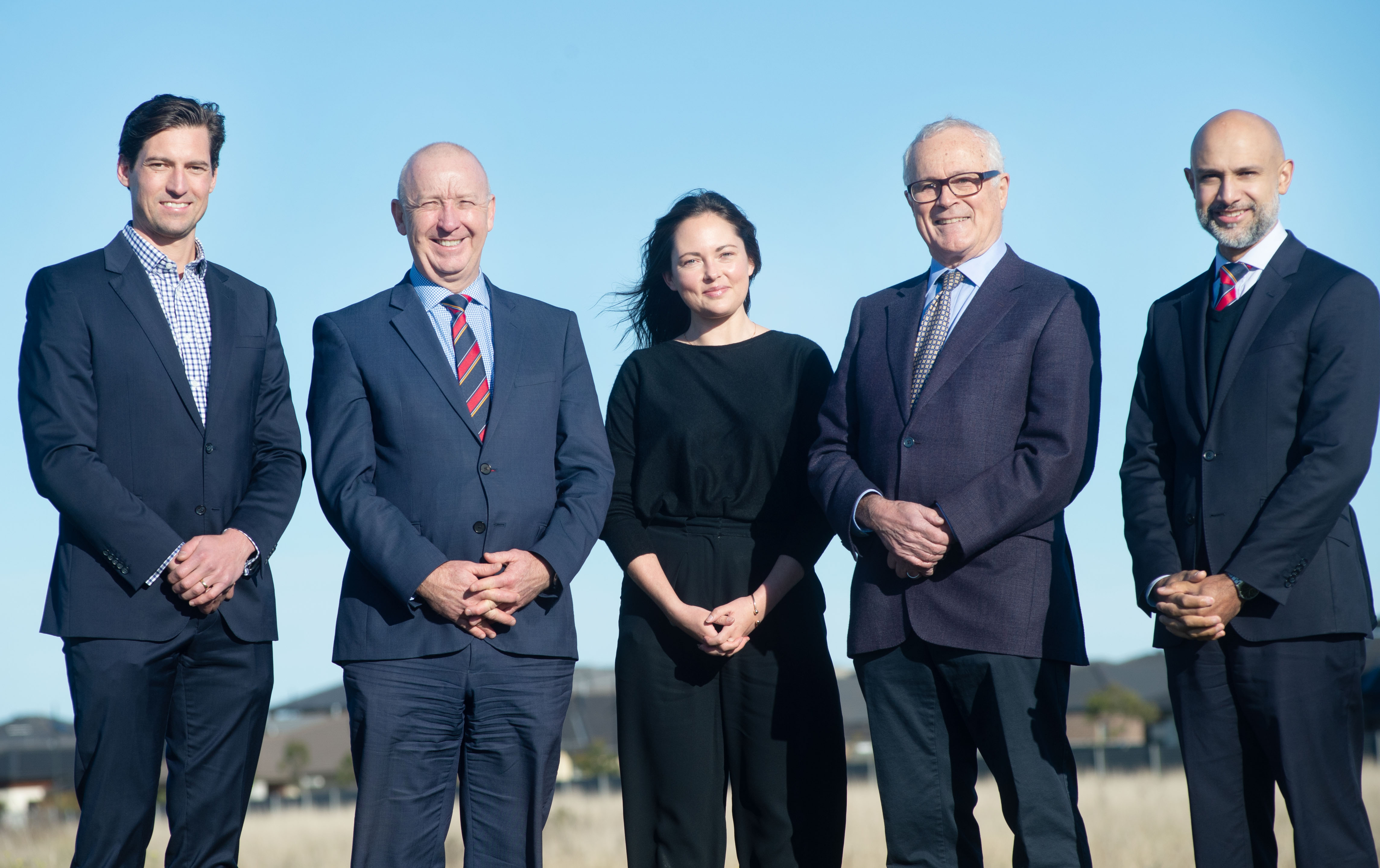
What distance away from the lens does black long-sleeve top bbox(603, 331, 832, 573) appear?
13.7 ft

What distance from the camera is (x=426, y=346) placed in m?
3.91

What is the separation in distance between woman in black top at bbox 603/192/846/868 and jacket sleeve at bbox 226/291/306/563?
102 cm

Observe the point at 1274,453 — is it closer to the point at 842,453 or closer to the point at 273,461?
the point at 842,453

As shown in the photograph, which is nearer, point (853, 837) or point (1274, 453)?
point (1274, 453)

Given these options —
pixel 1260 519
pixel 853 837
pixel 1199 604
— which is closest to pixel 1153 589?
pixel 1199 604

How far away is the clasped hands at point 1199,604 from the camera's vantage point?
3.35 metres

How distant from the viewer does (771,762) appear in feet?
13.0

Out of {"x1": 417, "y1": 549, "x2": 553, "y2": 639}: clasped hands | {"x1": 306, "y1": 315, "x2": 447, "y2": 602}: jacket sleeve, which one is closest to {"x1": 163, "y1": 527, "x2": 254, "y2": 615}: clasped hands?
{"x1": 306, "y1": 315, "x2": 447, "y2": 602}: jacket sleeve

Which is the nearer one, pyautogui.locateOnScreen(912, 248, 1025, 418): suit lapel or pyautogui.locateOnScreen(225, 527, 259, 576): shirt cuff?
pyautogui.locateOnScreen(225, 527, 259, 576): shirt cuff

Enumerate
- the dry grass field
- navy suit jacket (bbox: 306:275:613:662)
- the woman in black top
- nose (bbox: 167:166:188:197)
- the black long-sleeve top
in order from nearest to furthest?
navy suit jacket (bbox: 306:275:613:662), nose (bbox: 167:166:188:197), the woman in black top, the black long-sleeve top, the dry grass field

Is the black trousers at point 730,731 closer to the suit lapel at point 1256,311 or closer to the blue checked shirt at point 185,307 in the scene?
the suit lapel at point 1256,311

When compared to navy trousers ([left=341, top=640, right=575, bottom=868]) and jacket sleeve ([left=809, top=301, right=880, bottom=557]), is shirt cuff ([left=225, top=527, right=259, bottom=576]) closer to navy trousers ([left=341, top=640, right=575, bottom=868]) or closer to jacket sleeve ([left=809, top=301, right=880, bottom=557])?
navy trousers ([left=341, top=640, right=575, bottom=868])

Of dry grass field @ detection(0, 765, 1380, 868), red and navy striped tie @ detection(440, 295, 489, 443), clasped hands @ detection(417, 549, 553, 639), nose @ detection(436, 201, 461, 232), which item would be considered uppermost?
nose @ detection(436, 201, 461, 232)

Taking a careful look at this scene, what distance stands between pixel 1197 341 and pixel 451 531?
7.38ft
